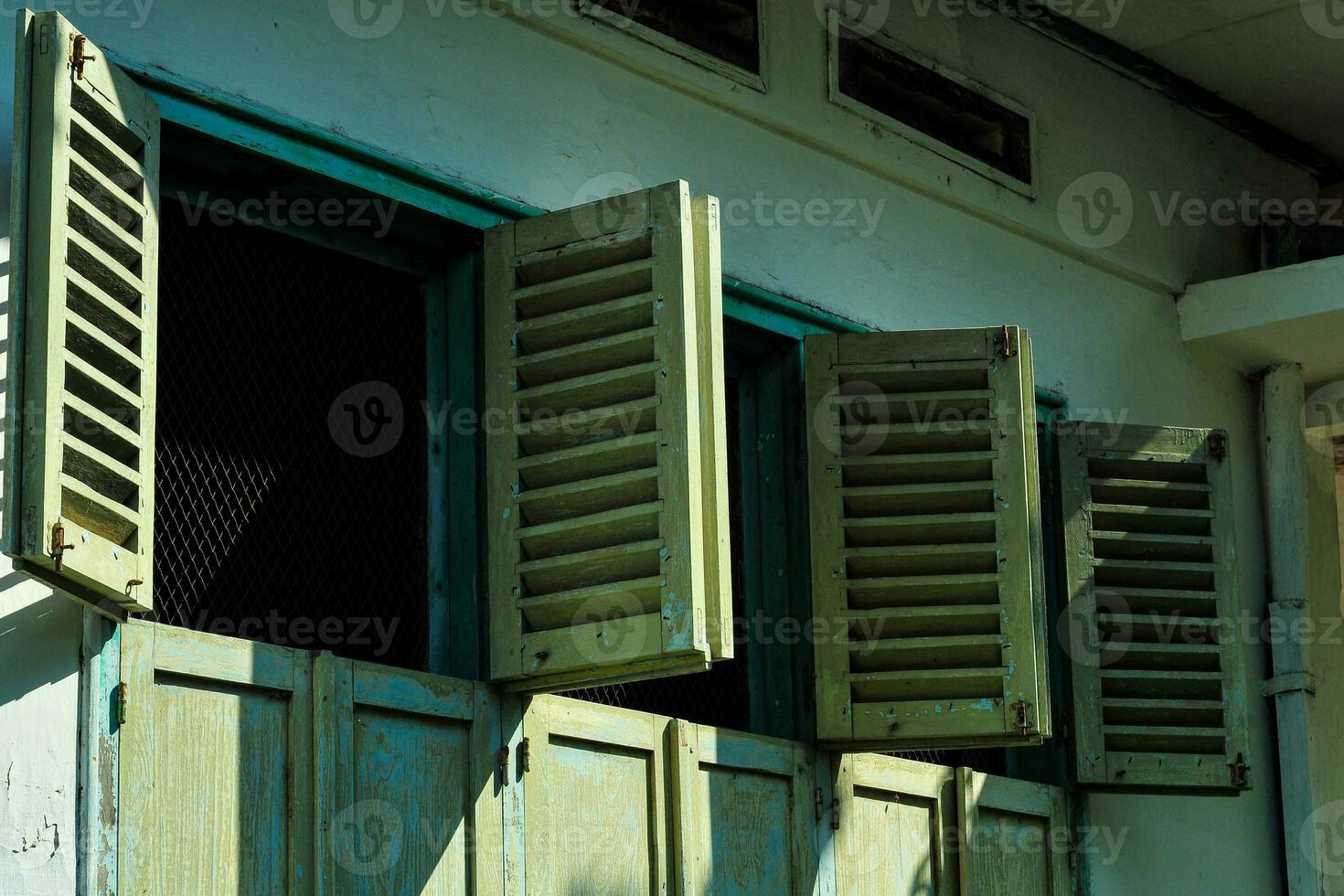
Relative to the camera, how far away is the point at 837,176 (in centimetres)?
632

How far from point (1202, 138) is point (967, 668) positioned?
3.06 m

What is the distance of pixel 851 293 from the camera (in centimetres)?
627

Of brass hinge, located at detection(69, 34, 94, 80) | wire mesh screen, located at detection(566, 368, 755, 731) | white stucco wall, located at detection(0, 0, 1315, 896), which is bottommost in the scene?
wire mesh screen, located at detection(566, 368, 755, 731)

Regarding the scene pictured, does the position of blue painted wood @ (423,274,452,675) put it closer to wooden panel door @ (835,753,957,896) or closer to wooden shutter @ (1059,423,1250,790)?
wooden panel door @ (835,753,957,896)

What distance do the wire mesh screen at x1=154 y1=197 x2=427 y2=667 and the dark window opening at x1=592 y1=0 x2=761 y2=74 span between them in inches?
43.0

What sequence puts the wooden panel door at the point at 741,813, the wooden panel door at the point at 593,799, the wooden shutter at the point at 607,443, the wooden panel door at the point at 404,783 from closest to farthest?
the wooden panel door at the point at 404,783
the wooden shutter at the point at 607,443
the wooden panel door at the point at 593,799
the wooden panel door at the point at 741,813

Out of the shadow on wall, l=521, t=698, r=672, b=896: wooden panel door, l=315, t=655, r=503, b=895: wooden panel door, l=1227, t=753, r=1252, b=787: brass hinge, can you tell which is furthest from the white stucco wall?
l=521, t=698, r=672, b=896: wooden panel door

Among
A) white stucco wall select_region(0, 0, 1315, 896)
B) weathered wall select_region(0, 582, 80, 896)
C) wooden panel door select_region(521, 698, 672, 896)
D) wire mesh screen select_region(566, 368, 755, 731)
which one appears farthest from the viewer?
wire mesh screen select_region(566, 368, 755, 731)

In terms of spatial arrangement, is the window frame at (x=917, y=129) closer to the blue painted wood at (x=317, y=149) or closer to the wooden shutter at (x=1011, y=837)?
the blue painted wood at (x=317, y=149)

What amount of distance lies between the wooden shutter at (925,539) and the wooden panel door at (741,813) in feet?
0.65

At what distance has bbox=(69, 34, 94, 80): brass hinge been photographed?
401 centimetres

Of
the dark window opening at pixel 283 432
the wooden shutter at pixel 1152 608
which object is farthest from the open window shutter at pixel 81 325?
the wooden shutter at pixel 1152 608

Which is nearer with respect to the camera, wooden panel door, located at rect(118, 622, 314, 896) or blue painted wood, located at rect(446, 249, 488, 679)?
wooden panel door, located at rect(118, 622, 314, 896)

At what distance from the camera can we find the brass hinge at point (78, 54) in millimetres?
4012
